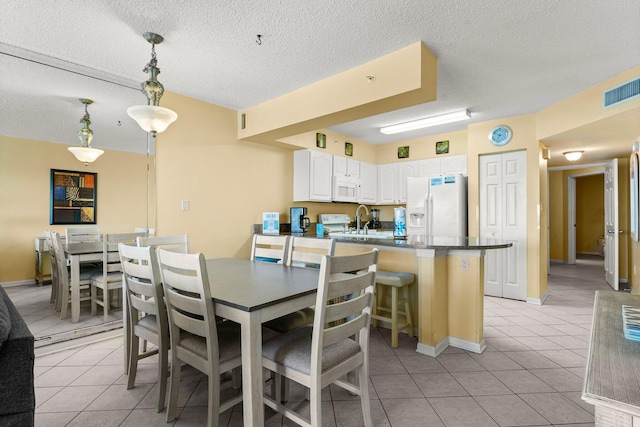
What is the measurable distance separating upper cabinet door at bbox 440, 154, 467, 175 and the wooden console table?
403cm

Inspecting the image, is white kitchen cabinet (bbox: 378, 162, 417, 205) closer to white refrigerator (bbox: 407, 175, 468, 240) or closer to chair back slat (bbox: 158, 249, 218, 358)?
white refrigerator (bbox: 407, 175, 468, 240)

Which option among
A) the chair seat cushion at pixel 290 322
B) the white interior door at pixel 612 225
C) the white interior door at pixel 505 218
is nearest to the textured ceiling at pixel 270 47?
the white interior door at pixel 505 218

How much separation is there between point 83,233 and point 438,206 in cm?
422

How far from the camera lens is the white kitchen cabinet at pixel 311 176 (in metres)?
4.54

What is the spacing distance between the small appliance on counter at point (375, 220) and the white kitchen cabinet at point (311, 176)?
1506 millimetres

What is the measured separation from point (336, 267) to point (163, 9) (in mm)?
1982

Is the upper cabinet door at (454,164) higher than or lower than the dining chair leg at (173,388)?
higher

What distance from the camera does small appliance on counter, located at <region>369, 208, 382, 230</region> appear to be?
598 centimetres

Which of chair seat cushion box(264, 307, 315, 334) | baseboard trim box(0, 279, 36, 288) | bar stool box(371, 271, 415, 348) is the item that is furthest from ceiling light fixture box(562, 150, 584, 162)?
baseboard trim box(0, 279, 36, 288)

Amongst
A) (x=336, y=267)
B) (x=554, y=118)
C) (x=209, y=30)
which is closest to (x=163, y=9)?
(x=209, y=30)

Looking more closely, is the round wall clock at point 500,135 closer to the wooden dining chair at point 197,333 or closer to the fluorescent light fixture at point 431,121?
the fluorescent light fixture at point 431,121

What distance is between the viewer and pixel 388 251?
302 centimetres

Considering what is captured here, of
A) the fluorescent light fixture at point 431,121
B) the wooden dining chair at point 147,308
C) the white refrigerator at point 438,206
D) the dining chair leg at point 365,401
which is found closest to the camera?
the dining chair leg at point 365,401

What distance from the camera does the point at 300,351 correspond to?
148 centimetres
